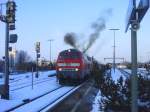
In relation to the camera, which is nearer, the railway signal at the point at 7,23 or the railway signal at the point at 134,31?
the railway signal at the point at 134,31

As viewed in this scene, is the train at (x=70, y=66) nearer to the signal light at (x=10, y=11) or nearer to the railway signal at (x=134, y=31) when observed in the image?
the signal light at (x=10, y=11)

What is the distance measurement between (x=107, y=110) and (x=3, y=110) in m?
4.49

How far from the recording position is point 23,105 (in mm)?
18203

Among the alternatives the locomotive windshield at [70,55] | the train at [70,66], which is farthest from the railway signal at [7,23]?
the locomotive windshield at [70,55]

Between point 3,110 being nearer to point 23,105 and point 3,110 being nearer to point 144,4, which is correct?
point 23,105

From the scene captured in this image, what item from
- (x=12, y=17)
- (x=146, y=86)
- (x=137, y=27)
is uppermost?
(x=12, y=17)

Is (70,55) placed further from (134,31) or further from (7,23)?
(134,31)

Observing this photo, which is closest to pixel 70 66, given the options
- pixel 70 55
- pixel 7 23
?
pixel 70 55

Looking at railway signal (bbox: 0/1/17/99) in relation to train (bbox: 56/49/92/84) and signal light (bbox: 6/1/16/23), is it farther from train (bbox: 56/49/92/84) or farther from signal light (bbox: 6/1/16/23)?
train (bbox: 56/49/92/84)

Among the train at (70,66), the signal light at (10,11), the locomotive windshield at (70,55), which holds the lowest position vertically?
the train at (70,66)

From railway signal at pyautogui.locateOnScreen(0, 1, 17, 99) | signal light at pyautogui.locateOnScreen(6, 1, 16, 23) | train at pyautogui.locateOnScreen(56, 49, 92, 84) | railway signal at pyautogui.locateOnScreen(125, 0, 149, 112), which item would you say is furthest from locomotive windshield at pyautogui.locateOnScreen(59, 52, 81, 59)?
railway signal at pyautogui.locateOnScreen(125, 0, 149, 112)

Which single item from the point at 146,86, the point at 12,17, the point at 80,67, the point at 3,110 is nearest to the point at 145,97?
the point at 146,86

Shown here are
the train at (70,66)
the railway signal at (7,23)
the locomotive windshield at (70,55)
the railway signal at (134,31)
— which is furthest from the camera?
the locomotive windshield at (70,55)

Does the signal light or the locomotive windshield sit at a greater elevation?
the signal light
